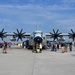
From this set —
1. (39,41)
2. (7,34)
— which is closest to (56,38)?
(7,34)

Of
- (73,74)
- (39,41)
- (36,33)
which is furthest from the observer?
(36,33)

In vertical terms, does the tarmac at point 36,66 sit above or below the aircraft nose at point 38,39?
below

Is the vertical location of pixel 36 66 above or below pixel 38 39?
below

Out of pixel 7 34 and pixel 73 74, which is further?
pixel 7 34

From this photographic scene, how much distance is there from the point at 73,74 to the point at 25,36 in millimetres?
46144

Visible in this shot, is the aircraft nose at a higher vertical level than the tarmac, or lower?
higher

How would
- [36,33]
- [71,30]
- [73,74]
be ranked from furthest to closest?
1. [71,30]
2. [36,33]
3. [73,74]

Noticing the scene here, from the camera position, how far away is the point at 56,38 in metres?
56.8

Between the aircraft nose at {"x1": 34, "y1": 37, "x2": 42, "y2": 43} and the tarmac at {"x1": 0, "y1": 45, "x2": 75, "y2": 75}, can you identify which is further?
the aircraft nose at {"x1": 34, "y1": 37, "x2": 42, "y2": 43}

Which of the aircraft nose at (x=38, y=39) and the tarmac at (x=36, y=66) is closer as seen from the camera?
the tarmac at (x=36, y=66)

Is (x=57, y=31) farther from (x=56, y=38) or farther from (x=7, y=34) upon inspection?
(x=7, y=34)

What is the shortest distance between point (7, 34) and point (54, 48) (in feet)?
61.6

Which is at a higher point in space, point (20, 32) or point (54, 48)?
point (20, 32)

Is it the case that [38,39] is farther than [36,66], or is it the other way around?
[38,39]
